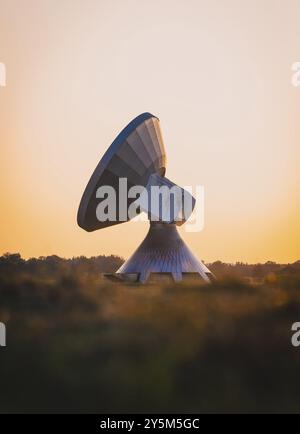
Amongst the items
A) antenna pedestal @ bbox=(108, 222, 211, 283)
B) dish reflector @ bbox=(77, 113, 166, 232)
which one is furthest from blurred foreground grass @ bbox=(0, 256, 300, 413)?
antenna pedestal @ bbox=(108, 222, 211, 283)

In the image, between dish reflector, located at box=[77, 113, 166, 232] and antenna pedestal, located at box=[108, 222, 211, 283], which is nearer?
dish reflector, located at box=[77, 113, 166, 232]

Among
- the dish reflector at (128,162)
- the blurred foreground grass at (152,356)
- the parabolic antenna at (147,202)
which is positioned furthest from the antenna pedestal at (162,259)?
the blurred foreground grass at (152,356)

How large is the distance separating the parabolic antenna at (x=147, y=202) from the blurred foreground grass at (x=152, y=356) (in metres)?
18.6

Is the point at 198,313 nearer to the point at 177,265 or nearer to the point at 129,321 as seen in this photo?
the point at 129,321

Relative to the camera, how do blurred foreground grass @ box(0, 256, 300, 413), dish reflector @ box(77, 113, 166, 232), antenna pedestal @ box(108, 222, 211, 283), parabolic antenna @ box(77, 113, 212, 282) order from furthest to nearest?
antenna pedestal @ box(108, 222, 211, 283), parabolic antenna @ box(77, 113, 212, 282), dish reflector @ box(77, 113, 166, 232), blurred foreground grass @ box(0, 256, 300, 413)

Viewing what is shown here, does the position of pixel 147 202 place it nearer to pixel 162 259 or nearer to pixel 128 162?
pixel 128 162

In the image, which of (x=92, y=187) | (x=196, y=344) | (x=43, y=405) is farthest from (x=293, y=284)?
(x=92, y=187)

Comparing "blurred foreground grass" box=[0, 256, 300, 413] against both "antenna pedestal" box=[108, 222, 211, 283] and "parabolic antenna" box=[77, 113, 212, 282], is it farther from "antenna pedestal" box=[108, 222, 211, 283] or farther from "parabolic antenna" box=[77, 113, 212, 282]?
"antenna pedestal" box=[108, 222, 211, 283]

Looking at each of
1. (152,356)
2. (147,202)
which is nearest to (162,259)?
(147,202)

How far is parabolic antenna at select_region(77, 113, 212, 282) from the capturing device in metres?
36.6

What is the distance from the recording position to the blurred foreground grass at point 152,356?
14617mm

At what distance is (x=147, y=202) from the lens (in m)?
39.3

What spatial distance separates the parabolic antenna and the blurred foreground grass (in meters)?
18.6

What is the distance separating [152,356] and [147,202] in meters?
24.3
